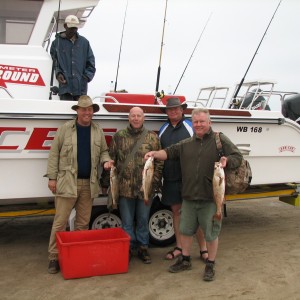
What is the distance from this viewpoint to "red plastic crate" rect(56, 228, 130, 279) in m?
4.24

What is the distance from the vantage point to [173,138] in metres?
4.70

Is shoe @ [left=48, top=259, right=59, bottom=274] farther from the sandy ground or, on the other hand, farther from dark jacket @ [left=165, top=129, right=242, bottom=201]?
dark jacket @ [left=165, top=129, right=242, bottom=201]

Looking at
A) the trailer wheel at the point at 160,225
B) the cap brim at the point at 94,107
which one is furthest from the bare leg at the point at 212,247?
the cap brim at the point at 94,107

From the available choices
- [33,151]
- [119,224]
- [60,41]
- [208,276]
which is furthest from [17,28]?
[208,276]

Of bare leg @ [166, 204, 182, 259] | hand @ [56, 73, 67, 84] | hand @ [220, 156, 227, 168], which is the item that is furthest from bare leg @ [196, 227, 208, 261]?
hand @ [56, 73, 67, 84]

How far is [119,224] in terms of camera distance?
5.24 m

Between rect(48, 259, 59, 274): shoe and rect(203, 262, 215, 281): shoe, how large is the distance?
1.52m

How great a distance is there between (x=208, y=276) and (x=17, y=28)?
3765 millimetres

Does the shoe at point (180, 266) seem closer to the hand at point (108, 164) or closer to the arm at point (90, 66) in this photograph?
the hand at point (108, 164)

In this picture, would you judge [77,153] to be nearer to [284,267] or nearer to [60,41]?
[60,41]

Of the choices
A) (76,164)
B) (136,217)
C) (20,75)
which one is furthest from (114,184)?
(20,75)

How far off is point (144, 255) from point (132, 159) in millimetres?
1122

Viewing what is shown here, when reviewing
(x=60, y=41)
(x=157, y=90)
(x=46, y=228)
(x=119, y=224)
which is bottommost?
(x=46, y=228)

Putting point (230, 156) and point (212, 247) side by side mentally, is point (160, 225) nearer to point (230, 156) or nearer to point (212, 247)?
point (212, 247)
